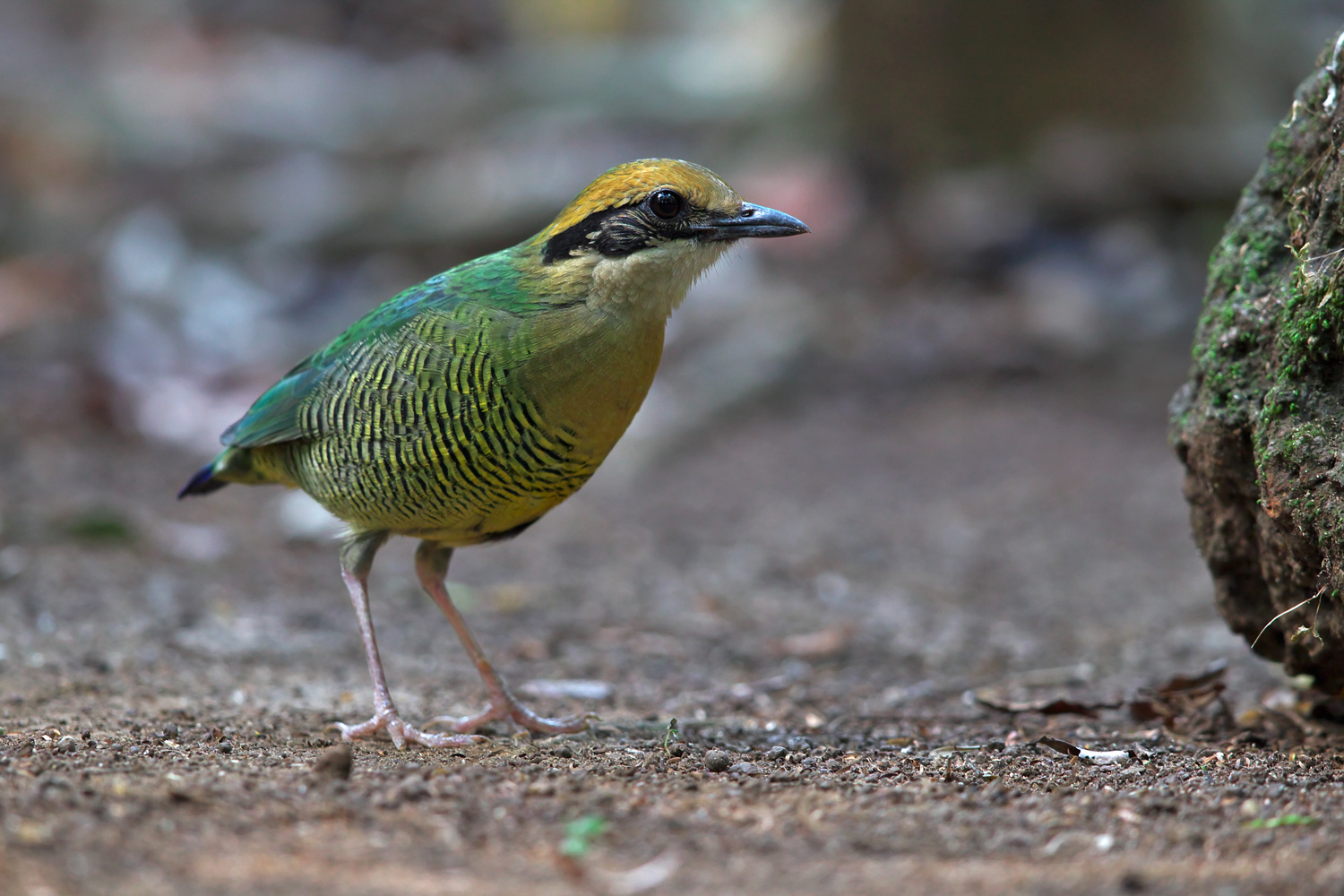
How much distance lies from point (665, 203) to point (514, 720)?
6.32 ft

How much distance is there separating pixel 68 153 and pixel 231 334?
462cm

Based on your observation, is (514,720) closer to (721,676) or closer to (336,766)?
(721,676)

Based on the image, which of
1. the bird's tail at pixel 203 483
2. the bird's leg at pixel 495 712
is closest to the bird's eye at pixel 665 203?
the bird's leg at pixel 495 712

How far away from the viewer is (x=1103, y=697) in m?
4.89

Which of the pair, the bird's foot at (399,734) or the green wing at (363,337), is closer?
the bird's foot at (399,734)

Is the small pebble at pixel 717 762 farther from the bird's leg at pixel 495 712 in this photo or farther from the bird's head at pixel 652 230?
the bird's head at pixel 652 230

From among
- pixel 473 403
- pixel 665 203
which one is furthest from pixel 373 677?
pixel 665 203

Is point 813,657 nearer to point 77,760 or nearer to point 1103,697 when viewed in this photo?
point 1103,697

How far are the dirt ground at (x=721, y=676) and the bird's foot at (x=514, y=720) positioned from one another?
19 centimetres

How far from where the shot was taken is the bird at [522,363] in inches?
156

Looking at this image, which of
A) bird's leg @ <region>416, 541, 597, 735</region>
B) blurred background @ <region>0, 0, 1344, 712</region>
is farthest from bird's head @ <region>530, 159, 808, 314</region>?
bird's leg @ <region>416, 541, 597, 735</region>

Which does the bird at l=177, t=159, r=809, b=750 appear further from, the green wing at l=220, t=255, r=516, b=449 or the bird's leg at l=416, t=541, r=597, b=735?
the bird's leg at l=416, t=541, r=597, b=735

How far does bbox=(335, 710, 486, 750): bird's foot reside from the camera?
4055 mm

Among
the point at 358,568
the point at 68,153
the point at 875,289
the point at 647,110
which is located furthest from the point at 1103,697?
the point at 68,153
